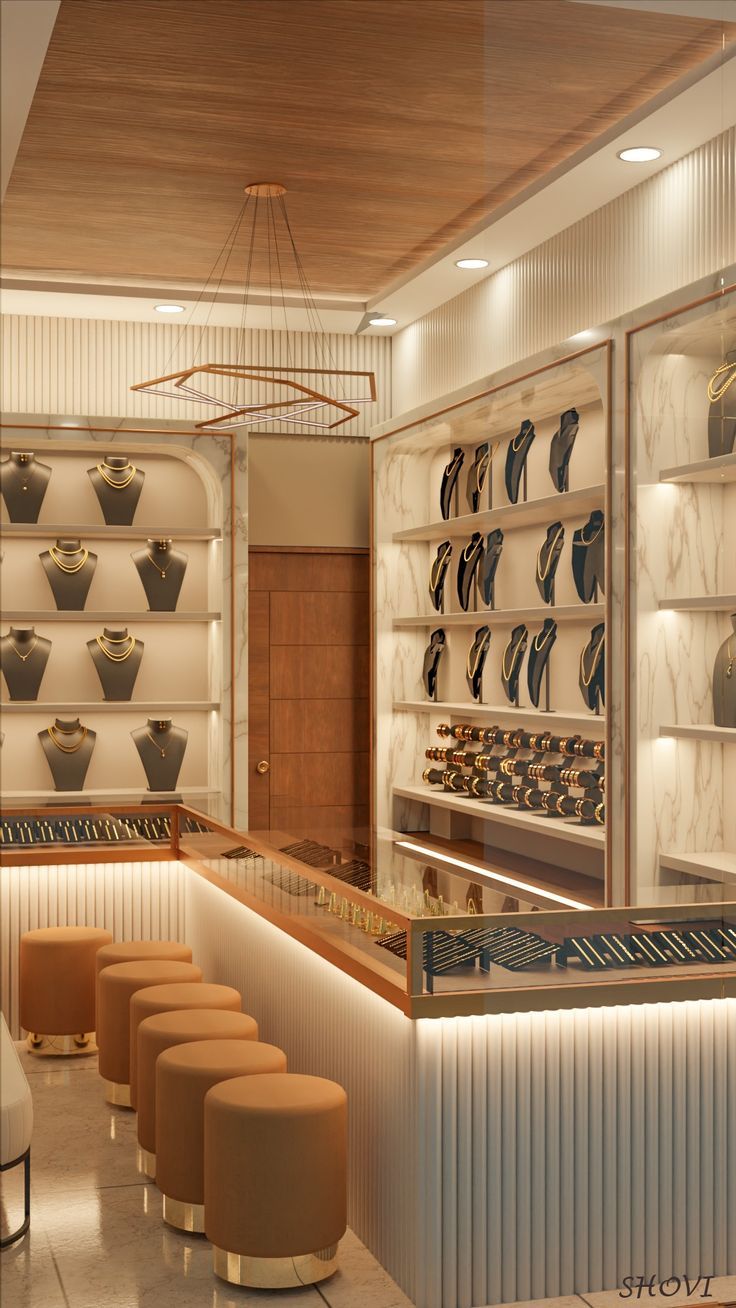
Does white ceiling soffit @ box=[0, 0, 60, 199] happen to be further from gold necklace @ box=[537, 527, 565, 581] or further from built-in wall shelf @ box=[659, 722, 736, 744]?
gold necklace @ box=[537, 527, 565, 581]

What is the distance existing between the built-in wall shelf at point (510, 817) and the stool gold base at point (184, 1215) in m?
2.02

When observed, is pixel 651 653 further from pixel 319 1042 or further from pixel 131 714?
pixel 131 714

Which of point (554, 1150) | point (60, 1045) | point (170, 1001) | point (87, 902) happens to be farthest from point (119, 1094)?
point (554, 1150)

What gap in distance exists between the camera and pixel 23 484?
6301 mm

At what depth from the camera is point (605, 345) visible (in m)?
4.39

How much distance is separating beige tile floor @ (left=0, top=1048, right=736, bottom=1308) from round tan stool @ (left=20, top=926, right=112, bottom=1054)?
34.6 inches

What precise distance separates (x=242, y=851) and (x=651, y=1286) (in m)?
1.92

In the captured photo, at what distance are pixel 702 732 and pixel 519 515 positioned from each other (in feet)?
6.77

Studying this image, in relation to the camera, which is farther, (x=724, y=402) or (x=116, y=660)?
(x=116, y=660)

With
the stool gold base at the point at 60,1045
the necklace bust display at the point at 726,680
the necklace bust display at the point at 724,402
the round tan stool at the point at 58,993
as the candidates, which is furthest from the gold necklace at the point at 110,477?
the necklace bust display at the point at 726,680

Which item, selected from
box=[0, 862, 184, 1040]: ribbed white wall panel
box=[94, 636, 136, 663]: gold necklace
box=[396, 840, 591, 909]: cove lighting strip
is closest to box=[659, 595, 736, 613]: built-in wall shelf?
box=[396, 840, 591, 909]: cove lighting strip

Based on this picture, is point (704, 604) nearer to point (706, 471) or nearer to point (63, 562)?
point (706, 471)

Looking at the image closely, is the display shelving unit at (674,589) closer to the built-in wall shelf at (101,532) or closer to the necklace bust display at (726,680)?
the necklace bust display at (726,680)

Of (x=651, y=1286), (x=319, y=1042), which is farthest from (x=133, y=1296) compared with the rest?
(x=651, y=1286)
